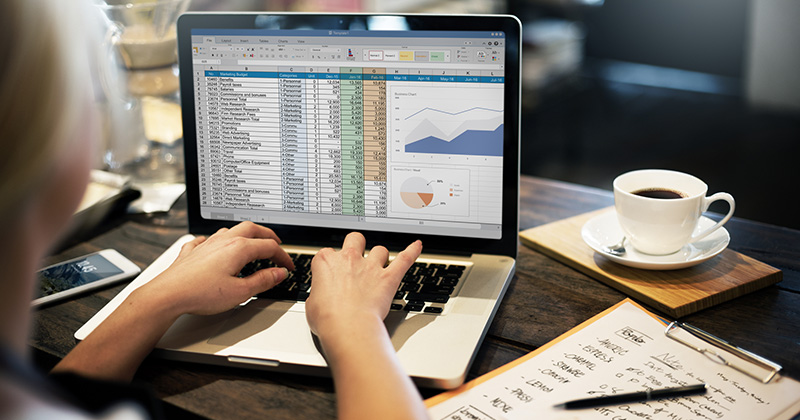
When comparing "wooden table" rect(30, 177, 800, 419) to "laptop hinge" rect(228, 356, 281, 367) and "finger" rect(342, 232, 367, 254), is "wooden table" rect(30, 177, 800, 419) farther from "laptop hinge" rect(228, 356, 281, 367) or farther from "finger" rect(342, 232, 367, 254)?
"finger" rect(342, 232, 367, 254)

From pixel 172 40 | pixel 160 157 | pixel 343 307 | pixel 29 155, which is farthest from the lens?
pixel 160 157

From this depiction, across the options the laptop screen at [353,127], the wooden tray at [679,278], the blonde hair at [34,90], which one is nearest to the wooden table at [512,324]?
the wooden tray at [679,278]

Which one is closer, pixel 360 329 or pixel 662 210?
pixel 360 329

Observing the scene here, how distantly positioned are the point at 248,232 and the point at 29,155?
477 millimetres

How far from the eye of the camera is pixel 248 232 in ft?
2.90

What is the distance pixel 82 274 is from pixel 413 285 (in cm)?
51

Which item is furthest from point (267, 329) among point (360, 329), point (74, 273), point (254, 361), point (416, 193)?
point (74, 273)

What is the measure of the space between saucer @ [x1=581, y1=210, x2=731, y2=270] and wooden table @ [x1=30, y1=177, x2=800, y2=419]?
5 cm

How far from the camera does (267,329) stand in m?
0.78

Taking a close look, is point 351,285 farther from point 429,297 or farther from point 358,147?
point 358,147

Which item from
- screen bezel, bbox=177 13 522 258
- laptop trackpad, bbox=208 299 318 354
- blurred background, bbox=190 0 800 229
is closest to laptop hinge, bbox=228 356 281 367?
laptop trackpad, bbox=208 299 318 354

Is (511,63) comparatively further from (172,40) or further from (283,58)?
(172,40)

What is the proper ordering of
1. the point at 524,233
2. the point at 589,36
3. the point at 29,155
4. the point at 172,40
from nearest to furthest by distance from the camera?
the point at 29,155, the point at 524,233, the point at 172,40, the point at 589,36

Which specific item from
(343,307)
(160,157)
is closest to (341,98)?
(343,307)
